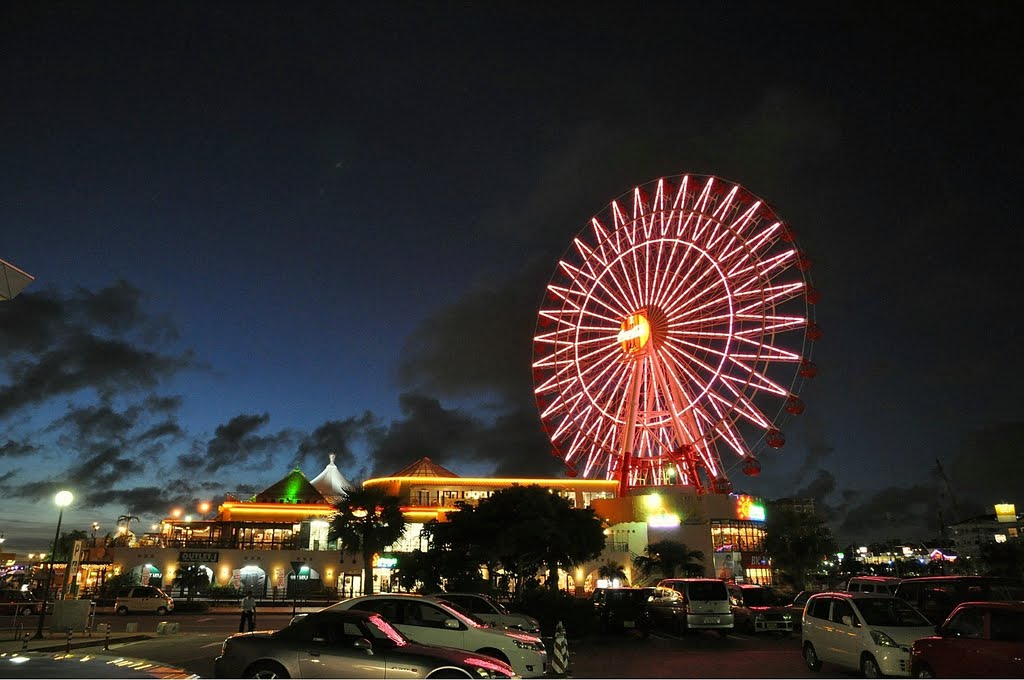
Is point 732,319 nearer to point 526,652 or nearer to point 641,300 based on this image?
point 641,300

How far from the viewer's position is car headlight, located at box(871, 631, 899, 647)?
12.6 m

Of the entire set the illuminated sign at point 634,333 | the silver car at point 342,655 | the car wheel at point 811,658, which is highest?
the illuminated sign at point 634,333

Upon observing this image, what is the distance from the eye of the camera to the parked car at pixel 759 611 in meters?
21.9

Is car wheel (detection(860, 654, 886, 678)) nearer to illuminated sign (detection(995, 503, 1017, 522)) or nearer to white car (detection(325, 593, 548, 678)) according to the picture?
white car (detection(325, 593, 548, 678))

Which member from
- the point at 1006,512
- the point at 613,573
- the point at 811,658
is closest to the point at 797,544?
the point at 613,573

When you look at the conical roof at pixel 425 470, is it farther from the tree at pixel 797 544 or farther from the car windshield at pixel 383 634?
the car windshield at pixel 383 634

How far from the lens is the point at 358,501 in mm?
45531

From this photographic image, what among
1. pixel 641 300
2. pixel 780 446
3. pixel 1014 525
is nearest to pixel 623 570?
pixel 780 446

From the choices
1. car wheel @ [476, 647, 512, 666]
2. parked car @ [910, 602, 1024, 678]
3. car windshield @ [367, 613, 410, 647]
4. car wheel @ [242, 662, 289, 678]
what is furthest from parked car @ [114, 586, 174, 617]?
parked car @ [910, 602, 1024, 678]

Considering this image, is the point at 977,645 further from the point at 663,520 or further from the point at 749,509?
the point at 749,509

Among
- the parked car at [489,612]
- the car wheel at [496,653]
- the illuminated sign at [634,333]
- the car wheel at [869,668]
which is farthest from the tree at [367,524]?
the car wheel at [869,668]

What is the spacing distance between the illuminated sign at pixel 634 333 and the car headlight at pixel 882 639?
34103 mm

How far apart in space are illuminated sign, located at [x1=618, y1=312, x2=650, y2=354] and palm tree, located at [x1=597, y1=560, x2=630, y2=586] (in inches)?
592

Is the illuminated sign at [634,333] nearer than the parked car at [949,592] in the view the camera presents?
No
